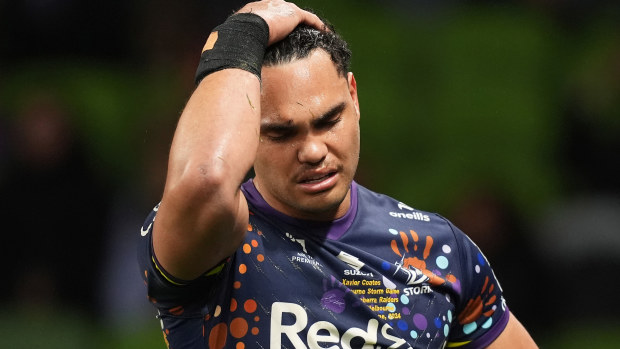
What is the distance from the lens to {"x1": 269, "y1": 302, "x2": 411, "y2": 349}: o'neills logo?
2498 millimetres

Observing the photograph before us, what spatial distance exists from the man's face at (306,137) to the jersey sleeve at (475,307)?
51 centimetres

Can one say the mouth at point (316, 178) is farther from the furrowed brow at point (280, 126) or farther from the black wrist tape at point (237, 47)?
the black wrist tape at point (237, 47)

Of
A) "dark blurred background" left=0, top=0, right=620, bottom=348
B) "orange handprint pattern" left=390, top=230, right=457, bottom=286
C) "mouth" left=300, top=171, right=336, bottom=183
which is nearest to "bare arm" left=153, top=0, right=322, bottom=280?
"mouth" left=300, top=171, right=336, bottom=183

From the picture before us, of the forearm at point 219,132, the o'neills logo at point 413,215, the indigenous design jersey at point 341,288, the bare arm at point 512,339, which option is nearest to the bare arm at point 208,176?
the forearm at point 219,132

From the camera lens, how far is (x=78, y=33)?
19.6 feet

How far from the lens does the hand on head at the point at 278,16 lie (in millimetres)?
2590

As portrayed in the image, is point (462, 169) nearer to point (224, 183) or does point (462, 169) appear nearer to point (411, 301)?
point (411, 301)

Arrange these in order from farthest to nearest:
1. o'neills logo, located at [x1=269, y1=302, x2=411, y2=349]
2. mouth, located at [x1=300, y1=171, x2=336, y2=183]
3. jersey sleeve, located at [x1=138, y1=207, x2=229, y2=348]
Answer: mouth, located at [x1=300, y1=171, x2=336, y2=183] < o'neills logo, located at [x1=269, y1=302, x2=411, y2=349] < jersey sleeve, located at [x1=138, y1=207, x2=229, y2=348]

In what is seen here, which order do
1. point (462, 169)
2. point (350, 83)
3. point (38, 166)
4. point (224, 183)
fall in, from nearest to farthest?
point (224, 183)
point (350, 83)
point (38, 166)
point (462, 169)

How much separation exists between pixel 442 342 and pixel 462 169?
3177mm

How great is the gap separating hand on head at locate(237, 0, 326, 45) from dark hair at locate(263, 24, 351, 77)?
0.10 ft

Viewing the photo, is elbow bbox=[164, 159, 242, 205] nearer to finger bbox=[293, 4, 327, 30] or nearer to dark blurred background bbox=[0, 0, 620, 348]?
finger bbox=[293, 4, 327, 30]

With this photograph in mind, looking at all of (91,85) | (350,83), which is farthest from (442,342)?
(91,85)

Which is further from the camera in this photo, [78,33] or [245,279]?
[78,33]
